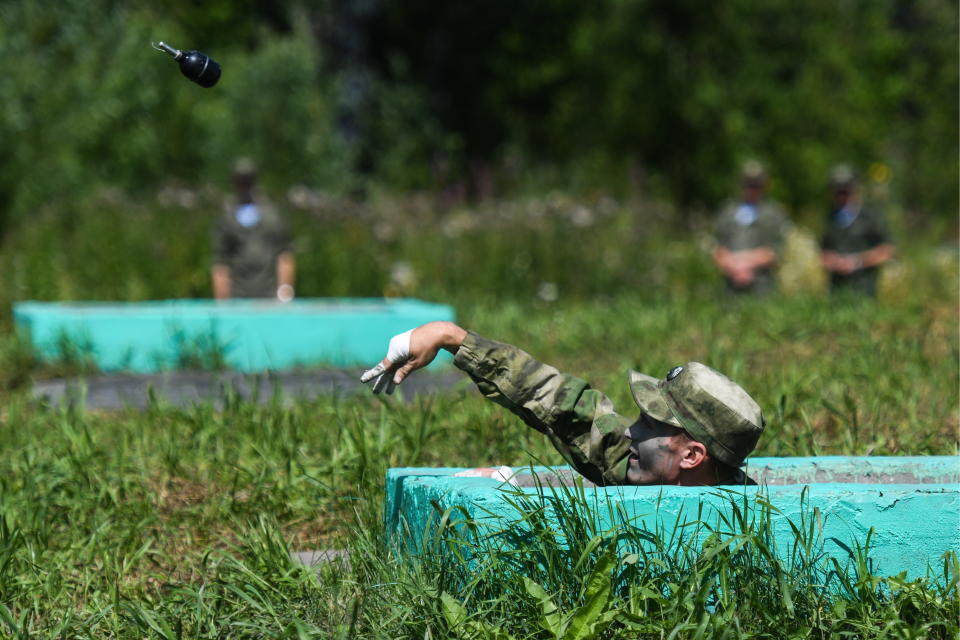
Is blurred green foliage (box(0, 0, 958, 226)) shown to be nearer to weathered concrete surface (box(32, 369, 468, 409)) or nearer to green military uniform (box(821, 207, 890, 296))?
weathered concrete surface (box(32, 369, 468, 409))

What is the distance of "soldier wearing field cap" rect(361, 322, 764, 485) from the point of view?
11.3ft

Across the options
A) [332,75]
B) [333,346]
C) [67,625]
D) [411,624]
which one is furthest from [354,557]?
[332,75]

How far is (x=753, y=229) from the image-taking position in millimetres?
10695

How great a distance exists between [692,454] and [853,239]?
7.29 m

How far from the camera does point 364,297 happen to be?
12078mm

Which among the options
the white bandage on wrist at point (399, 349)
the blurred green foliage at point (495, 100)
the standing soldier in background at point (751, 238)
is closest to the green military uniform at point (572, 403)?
the white bandage on wrist at point (399, 349)

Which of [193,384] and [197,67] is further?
[193,384]

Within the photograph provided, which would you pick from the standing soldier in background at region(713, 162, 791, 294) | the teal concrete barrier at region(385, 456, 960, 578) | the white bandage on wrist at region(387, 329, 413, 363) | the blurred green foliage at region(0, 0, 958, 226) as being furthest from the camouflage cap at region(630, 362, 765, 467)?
the blurred green foliage at region(0, 0, 958, 226)

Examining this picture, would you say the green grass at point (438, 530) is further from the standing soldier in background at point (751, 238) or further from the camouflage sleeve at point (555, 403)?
the standing soldier in background at point (751, 238)

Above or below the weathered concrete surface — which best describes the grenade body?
above

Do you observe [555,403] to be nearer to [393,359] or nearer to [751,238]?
[393,359]

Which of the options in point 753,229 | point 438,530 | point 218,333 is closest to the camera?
point 438,530

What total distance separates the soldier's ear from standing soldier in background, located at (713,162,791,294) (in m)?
7.38

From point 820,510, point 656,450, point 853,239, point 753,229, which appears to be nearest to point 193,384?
Result: point 656,450
